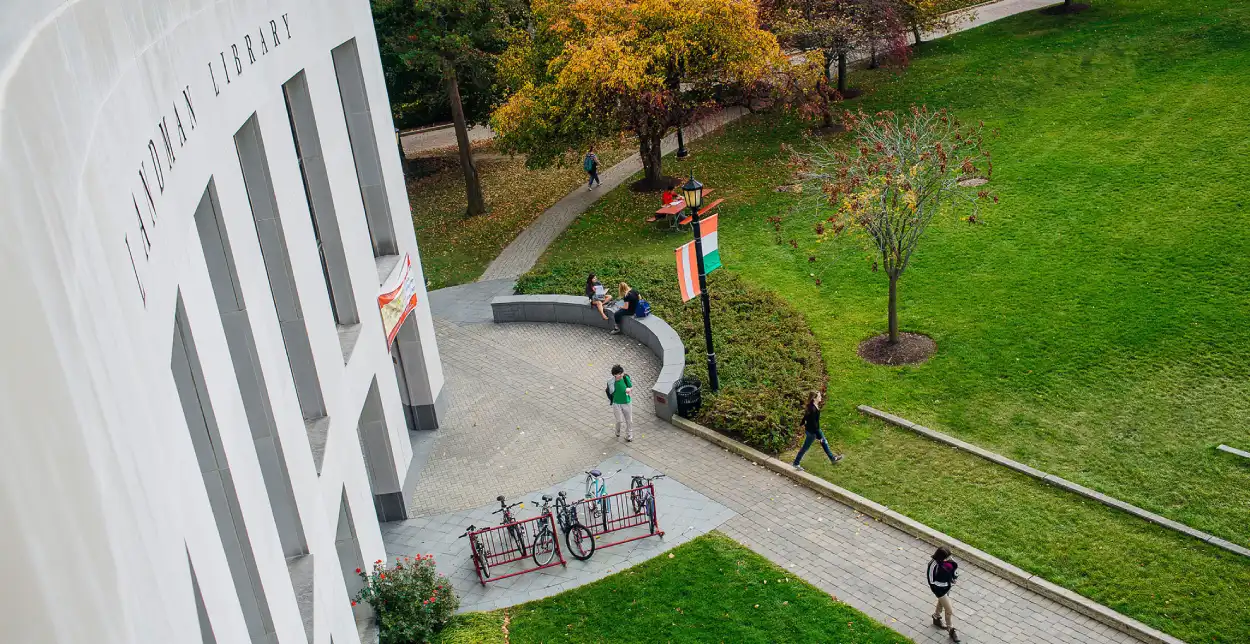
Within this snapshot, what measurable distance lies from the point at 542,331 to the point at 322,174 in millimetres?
9465

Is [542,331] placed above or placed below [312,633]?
below

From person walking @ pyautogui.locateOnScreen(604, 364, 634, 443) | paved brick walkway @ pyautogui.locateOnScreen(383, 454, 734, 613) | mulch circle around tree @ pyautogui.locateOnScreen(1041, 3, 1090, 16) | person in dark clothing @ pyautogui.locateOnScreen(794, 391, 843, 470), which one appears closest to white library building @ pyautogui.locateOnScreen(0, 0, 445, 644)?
paved brick walkway @ pyautogui.locateOnScreen(383, 454, 734, 613)

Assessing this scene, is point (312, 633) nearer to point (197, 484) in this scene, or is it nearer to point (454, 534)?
point (197, 484)

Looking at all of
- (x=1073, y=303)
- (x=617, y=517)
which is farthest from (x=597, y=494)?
(x=1073, y=303)

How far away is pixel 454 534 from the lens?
666 inches

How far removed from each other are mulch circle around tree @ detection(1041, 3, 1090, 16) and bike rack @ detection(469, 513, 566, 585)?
102ft

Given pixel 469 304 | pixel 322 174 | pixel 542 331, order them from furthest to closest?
pixel 469 304
pixel 542 331
pixel 322 174

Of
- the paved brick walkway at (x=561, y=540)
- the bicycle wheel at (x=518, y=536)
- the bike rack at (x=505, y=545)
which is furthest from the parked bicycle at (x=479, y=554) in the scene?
the bicycle wheel at (x=518, y=536)

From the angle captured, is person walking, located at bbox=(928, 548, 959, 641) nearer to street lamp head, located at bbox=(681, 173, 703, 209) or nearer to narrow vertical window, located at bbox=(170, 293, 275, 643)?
street lamp head, located at bbox=(681, 173, 703, 209)

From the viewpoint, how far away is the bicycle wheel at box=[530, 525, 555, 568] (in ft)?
51.6

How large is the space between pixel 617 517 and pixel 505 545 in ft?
6.02

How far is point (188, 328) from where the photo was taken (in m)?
8.06

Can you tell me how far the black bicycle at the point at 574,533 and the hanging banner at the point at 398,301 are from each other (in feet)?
14.4

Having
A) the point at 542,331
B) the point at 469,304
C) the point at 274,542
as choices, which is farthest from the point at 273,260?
the point at 469,304
